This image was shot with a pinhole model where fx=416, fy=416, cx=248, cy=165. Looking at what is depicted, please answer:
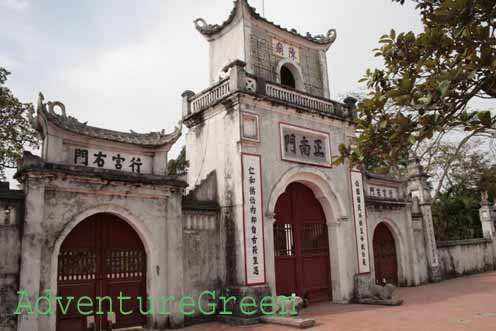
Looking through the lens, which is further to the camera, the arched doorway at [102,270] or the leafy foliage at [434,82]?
the arched doorway at [102,270]

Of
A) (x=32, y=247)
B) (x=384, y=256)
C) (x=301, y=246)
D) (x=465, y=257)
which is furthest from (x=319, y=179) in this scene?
(x=465, y=257)

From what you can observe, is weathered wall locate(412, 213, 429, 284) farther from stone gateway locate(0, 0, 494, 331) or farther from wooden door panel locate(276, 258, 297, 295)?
wooden door panel locate(276, 258, 297, 295)

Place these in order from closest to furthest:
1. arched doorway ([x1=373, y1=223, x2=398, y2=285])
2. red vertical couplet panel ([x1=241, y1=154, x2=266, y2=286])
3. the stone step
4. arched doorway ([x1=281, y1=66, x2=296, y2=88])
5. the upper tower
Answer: the stone step → red vertical couplet panel ([x1=241, y1=154, x2=266, y2=286]) → the upper tower → arched doorway ([x1=281, y1=66, x2=296, y2=88]) → arched doorway ([x1=373, y1=223, x2=398, y2=285])

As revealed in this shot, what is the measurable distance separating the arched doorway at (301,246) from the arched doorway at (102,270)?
11.6 ft

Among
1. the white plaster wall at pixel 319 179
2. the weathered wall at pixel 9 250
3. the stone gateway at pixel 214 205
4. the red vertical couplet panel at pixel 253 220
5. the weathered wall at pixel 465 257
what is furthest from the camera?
the weathered wall at pixel 465 257

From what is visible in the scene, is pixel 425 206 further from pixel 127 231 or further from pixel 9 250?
pixel 9 250

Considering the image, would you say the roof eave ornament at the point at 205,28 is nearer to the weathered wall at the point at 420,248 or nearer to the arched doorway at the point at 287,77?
the arched doorway at the point at 287,77

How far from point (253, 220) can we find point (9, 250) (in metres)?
4.65

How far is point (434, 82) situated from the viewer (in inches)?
122

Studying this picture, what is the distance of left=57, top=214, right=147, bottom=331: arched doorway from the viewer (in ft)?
24.2

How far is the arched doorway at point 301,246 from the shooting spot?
1035cm

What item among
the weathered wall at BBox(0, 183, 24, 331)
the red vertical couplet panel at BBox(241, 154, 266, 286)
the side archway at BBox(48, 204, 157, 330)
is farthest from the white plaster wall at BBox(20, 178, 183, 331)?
the red vertical couplet panel at BBox(241, 154, 266, 286)

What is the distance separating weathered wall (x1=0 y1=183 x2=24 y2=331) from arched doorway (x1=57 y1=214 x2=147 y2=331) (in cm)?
85

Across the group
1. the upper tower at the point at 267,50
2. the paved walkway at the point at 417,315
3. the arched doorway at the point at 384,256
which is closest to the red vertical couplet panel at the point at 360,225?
the paved walkway at the point at 417,315
